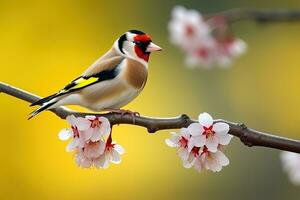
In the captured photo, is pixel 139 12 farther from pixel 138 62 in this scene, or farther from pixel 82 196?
pixel 138 62

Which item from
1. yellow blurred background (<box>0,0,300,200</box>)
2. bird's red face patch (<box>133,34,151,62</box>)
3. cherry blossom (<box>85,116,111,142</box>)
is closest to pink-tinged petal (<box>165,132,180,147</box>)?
cherry blossom (<box>85,116,111,142</box>)

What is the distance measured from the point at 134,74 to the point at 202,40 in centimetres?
185

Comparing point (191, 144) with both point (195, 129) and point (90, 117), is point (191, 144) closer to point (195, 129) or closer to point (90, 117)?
point (195, 129)

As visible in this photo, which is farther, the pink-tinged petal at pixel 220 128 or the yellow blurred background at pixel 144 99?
the yellow blurred background at pixel 144 99

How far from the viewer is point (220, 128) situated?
141cm

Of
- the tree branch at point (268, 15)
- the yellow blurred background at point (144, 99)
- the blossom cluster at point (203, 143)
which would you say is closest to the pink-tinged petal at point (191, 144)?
the blossom cluster at point (203, 143)

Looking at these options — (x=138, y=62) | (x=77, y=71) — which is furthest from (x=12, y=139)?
(x=138, y=62)

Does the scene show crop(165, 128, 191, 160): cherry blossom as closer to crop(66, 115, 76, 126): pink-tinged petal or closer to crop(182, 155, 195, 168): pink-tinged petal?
crop(182, 155, 195, 168): pink-tinged petal

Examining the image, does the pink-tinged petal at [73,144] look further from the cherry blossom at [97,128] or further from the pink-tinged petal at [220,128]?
the pink-tinged petal at [220,128]

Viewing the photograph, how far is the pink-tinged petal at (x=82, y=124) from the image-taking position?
1.45m

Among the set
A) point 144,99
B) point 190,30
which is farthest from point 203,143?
point 144,99

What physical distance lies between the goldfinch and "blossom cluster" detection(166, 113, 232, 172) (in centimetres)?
16

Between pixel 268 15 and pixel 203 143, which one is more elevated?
pixel 268 15

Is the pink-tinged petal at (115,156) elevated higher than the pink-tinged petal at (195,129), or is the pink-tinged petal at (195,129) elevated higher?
the pink-tinged petal at (195,129)
